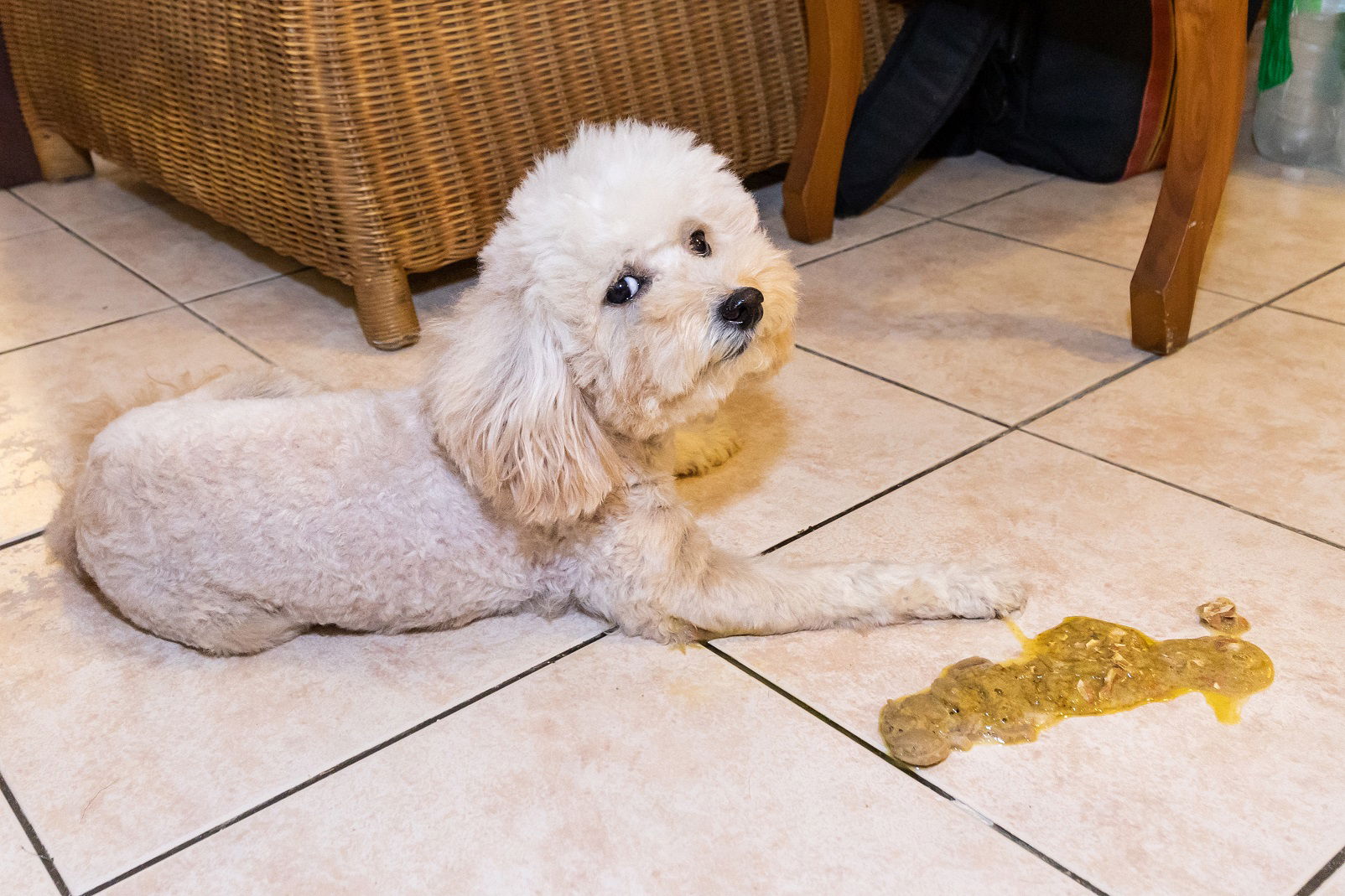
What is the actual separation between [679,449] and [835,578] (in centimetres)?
36

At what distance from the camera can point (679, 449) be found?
4.82ft

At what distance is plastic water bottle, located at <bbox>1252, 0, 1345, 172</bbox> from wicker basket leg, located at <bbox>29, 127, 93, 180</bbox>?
110 inches

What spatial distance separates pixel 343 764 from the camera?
1060 mm

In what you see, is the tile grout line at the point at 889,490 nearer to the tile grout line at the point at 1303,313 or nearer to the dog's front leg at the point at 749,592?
the dog's front leg at the point at 749,592

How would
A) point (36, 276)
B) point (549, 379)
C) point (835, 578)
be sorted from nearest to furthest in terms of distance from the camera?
point (549, 379), point (835, 578), point (36, 276)

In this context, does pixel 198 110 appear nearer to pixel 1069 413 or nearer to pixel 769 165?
pixel 769 165

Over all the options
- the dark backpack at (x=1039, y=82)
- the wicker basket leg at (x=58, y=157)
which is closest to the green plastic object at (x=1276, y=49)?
the dark backpack at (x=1039, y=82)

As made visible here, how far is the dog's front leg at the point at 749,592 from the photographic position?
45.5 inches

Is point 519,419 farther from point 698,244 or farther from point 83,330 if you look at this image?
point 83,330

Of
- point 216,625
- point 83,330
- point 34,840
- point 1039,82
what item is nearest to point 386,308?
point 83,330

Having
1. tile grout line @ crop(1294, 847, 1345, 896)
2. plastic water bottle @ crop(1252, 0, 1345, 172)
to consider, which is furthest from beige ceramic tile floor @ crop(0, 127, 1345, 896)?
plastic water bottle @ crop(1252, 0, 1345, 172)

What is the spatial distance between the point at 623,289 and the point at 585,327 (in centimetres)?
6

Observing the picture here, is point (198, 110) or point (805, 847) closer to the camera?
point (805, 847)

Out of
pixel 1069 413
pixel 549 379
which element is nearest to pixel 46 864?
pixel 549 379
